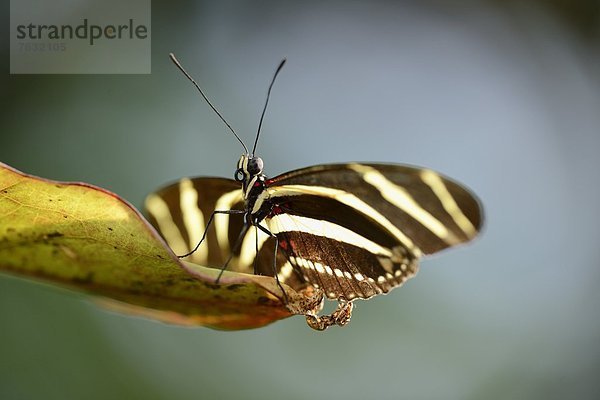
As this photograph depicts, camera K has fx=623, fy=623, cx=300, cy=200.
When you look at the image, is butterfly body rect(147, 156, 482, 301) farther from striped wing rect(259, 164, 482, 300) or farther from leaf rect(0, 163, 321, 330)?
leaf rect(0, 163, 321, 330)

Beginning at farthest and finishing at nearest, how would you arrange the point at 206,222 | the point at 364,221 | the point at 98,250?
the point at 206,222, the point at 364,221, the point at 98,250

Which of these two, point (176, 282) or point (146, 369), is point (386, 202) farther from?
point (146, 369)

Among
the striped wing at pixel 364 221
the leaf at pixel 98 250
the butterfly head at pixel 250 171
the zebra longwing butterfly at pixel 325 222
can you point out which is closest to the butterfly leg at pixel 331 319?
the zebra longwing butterfly at pixel 325 222

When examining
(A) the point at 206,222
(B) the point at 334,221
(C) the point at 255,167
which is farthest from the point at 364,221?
(A) the point at 206,222

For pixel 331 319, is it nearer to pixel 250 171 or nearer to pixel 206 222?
pixel 250 171

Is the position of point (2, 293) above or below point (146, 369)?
above

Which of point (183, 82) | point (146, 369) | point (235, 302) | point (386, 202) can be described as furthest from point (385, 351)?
point (235, 302)
